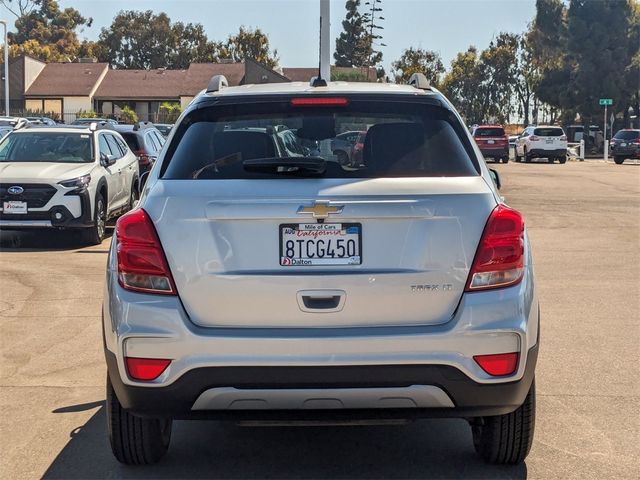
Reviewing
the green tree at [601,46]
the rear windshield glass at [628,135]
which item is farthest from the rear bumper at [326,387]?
the green tree at [601,46]

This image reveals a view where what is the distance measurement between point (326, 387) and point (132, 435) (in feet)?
3.70

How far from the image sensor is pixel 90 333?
8.23 meters

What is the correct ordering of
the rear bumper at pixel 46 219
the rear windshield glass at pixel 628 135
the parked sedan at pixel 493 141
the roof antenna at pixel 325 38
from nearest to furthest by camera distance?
1. the rear bumper at pixel 46 219
2. the roof antenna at pixel 325 38
3. the parked sedan at pixel 493 141
4. the rear windshield glass at pixel 628 135

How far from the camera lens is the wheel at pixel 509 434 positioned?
4754 mm

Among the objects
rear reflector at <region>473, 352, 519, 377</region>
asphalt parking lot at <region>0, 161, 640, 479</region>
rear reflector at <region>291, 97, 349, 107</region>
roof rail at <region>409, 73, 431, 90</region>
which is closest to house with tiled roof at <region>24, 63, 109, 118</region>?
asphalt parking lot at <region>0, 161, 640, 479</region>

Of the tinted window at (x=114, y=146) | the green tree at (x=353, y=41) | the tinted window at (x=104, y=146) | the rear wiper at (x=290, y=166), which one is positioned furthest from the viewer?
the green tree at (x=353, y=41)

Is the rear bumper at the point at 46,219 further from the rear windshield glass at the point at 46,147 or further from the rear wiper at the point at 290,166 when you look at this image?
the rear wiper at the point at 290,166

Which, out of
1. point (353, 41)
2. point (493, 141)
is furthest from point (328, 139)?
point (353, 41)

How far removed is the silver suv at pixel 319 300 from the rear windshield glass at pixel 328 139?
0.11 meters

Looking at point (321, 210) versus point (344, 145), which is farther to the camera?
point (344, 145)

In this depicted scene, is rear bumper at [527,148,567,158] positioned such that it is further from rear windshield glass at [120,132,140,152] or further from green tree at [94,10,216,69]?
green tree at [94,10,216,69]

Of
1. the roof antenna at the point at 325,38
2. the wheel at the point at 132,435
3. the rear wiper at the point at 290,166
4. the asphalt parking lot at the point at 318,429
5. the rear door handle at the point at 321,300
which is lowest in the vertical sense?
the asphalt parking lot at the point at 318,429

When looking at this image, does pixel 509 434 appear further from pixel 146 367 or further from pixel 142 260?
pixel 142 260

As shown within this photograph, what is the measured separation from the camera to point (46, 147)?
1566 cm
